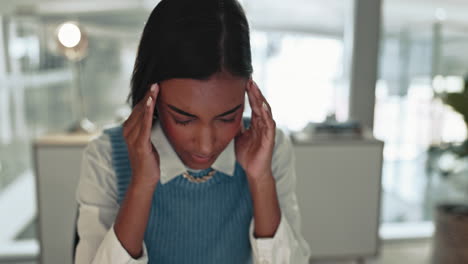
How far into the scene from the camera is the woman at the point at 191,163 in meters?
0.81

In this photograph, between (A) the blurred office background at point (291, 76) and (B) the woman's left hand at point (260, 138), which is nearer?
(B) the woman's left hand at point (260, 138)

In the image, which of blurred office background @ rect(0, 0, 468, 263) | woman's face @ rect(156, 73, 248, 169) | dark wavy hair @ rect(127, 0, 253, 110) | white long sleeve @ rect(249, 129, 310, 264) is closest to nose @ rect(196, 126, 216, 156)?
woman's face @ rect(156, 73, 248, 169)

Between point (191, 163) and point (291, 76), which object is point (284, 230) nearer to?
point (191, 163)

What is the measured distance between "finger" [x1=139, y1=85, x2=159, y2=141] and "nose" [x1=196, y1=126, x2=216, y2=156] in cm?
10

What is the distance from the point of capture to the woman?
2.64ft

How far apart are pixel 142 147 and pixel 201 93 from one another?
166 millimetres

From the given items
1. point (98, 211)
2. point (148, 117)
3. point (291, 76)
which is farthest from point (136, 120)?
point (291, 76)

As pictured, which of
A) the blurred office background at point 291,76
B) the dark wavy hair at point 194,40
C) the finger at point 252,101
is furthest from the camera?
the blurred office background at point 291,76

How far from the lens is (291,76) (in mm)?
2809

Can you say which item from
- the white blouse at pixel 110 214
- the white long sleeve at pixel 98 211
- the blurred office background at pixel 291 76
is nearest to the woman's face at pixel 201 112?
the white blouse at pixel 110 214

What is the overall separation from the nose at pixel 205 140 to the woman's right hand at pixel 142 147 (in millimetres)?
97

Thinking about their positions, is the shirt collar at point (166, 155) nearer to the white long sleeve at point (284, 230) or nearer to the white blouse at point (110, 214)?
the white blouse at point (110, 214)

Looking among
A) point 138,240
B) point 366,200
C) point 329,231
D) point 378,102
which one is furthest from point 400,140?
point 138,240

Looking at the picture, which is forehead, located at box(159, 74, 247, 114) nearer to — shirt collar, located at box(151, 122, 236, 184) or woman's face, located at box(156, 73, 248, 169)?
woman's face, located at box(156, 73, 248, 169)
